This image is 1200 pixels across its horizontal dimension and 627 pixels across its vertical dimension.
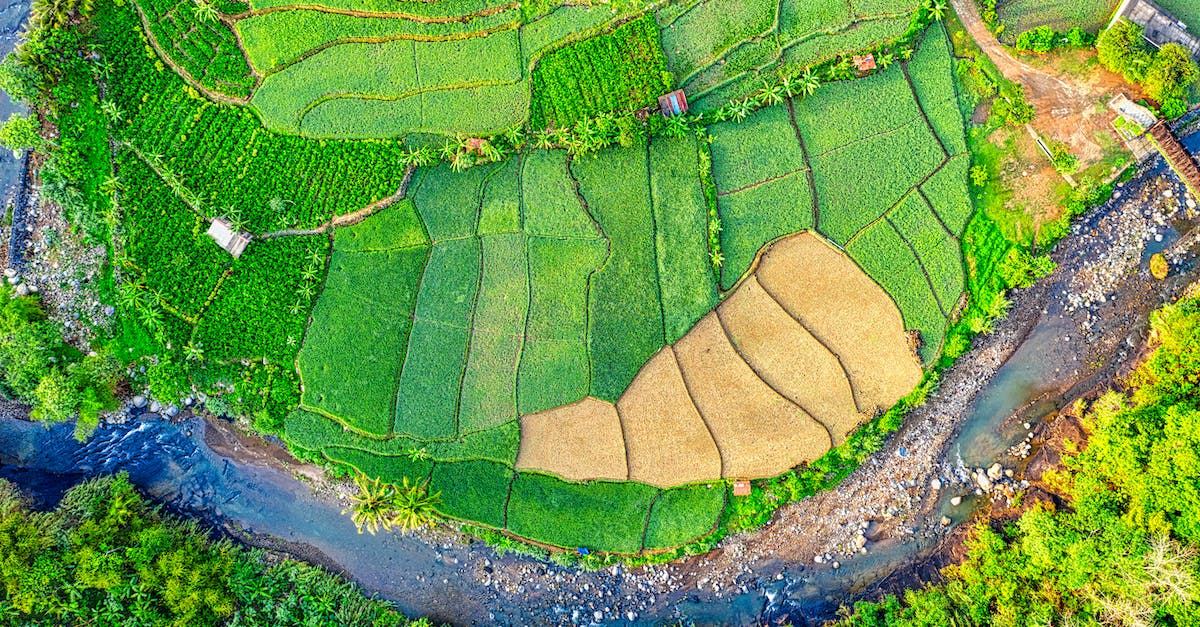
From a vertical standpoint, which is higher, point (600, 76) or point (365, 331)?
point (600, 76)

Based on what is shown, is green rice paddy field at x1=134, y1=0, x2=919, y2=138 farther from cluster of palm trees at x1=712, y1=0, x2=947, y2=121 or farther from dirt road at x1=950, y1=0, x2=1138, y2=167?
dirt road at x1=950, y1=0, x2=1138, y2=167

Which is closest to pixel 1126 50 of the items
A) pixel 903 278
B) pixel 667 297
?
pixel 903 278

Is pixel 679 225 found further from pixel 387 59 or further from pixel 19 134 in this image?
pixel 19 134

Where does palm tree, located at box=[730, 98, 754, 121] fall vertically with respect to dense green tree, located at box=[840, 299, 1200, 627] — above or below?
above

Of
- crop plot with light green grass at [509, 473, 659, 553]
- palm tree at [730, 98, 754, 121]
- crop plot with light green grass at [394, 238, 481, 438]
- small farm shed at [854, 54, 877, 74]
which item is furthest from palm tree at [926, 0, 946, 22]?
crop plot with light green grass at [509, 473, 659, 553]

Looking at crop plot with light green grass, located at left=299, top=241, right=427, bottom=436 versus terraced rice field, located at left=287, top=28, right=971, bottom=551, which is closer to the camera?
terraced rice field, located at left=287, top=28, right=971, bottom=551
